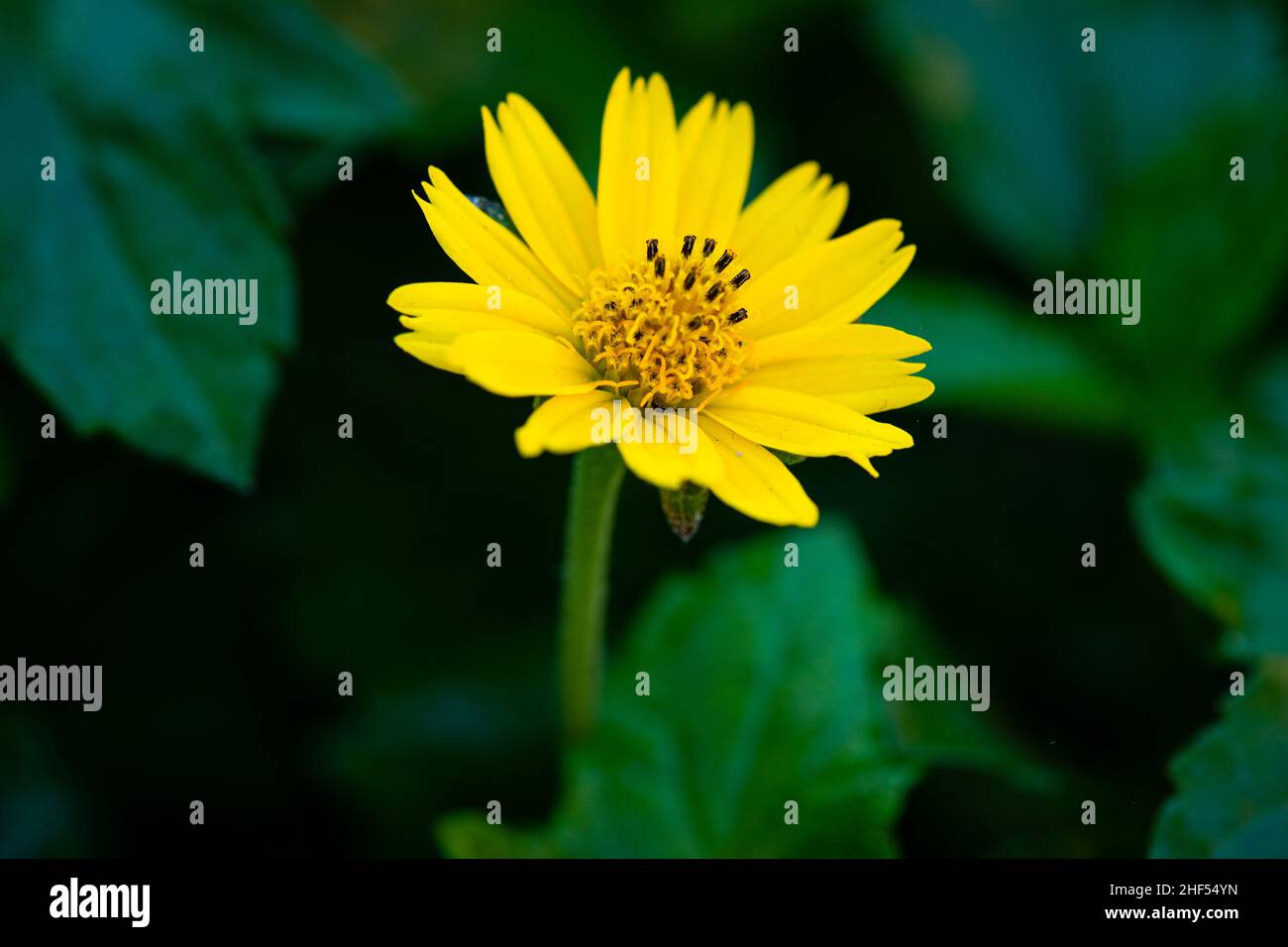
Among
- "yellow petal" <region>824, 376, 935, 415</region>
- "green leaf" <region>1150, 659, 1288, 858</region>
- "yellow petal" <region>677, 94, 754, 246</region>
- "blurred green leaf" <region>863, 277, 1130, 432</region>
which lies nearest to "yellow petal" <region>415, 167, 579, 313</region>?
"yellow petal" <region>677, 94, 754, 246</region>

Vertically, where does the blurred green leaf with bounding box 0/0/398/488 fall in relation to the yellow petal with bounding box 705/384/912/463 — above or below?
above

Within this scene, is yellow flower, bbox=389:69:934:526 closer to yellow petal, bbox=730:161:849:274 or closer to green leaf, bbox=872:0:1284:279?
yellow petal, bbox=730:161:849:274

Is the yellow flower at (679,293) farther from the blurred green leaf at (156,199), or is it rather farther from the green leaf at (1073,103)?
the green leaf at (1073,103)

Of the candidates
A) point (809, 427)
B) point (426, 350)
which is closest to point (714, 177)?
point (809, 427)

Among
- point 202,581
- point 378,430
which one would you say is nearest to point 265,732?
point 202,581

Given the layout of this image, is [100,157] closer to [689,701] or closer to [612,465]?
[612,465]

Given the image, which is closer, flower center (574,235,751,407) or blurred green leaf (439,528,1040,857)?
flower center (574,235,751,407)

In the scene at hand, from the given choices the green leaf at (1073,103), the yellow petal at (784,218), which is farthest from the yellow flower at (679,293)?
the green leaf at (1073,103)

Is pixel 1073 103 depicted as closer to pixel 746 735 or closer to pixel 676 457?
pixel 746 735
